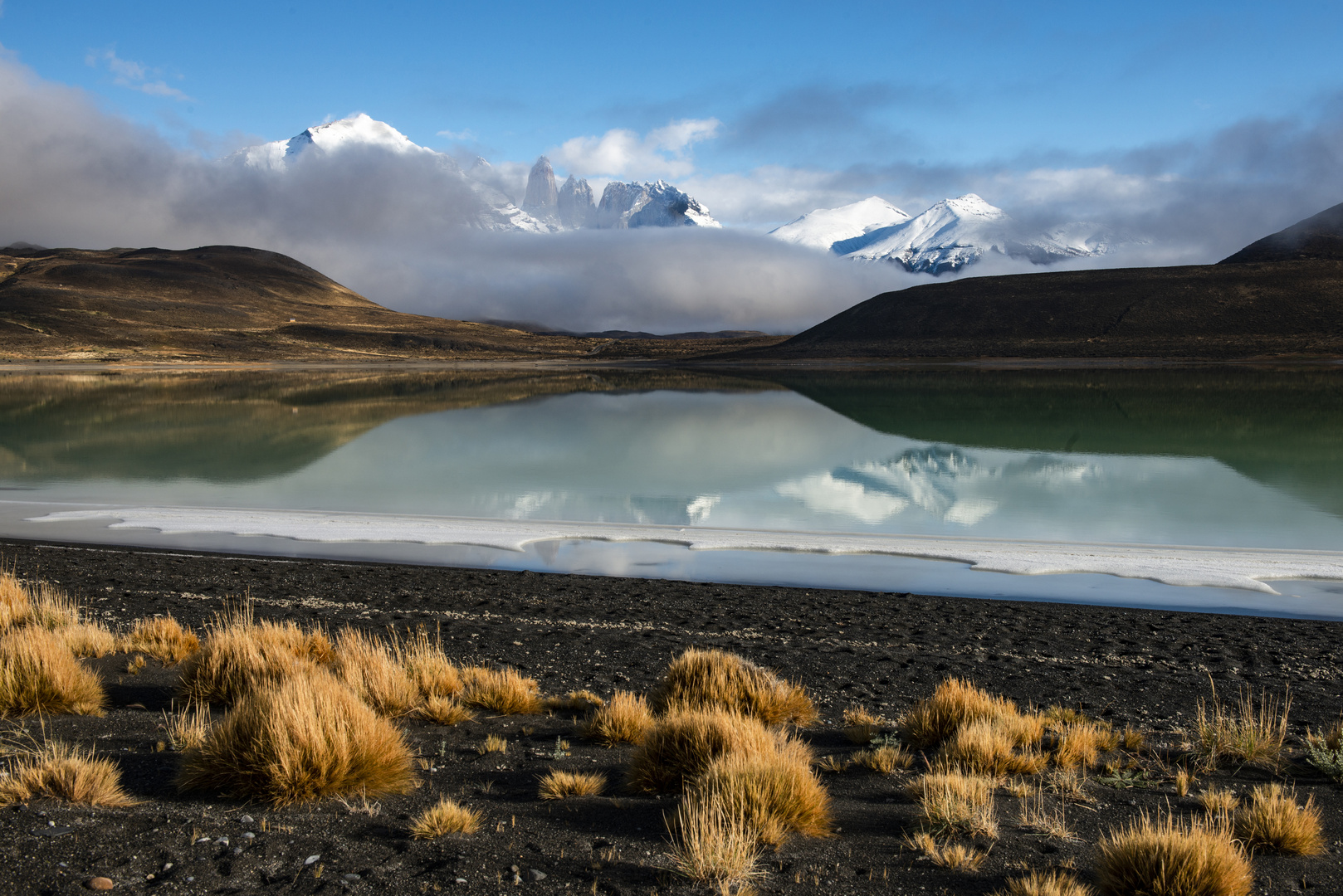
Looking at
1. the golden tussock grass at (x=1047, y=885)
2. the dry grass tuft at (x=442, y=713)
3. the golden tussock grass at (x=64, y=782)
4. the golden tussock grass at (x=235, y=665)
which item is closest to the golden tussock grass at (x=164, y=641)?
the golden tussock grass at (x=235, y=665)

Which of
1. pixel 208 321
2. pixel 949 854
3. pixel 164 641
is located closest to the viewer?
pixel 949 854

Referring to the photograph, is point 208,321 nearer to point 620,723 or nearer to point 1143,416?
point 1143,416

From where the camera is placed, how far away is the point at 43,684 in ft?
18.2

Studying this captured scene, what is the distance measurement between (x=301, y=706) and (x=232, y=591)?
248 inches

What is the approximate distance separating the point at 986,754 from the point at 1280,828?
4.50 feet

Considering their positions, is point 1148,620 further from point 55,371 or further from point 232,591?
point 55,371

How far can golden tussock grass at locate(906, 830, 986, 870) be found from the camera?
381 centimetres

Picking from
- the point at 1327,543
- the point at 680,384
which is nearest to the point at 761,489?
the point at 1327,543

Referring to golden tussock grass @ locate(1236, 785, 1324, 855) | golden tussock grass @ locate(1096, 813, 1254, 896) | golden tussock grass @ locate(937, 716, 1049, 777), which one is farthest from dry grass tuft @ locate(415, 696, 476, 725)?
golden tussock grass @ locate(1236, 785, 1324, 855)

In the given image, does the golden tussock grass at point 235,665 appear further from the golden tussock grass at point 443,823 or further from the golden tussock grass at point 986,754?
the golden tussock grass at point 986,754

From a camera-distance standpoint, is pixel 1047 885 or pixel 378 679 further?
pixel 378 679

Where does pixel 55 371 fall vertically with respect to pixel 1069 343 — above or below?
below

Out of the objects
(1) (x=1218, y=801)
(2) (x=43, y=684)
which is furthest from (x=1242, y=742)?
(2) (x=43, y=684)

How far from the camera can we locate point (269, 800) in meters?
4.26
